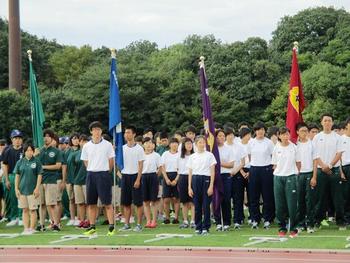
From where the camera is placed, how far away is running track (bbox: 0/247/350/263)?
38.5 feet

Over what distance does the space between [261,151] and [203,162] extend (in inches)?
62.1

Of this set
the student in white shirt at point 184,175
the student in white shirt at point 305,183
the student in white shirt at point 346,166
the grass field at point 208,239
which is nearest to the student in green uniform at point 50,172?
the grass field at point 208,239

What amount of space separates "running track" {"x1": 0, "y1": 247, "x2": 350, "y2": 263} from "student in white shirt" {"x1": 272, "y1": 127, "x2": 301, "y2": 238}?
2.19 meters

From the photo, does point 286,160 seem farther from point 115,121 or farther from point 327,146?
point 115,121

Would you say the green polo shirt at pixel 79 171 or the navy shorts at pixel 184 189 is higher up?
the green polo shirt at pixel 79 171

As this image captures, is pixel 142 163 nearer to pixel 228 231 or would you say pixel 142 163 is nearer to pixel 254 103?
pixel 228 231

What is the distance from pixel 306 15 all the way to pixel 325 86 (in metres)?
13.3

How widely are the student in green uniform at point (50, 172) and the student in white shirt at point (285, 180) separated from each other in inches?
202

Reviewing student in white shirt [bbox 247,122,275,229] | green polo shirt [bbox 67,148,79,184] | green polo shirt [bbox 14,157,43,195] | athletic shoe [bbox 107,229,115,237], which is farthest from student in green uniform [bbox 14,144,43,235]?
student in white shirt [bbox 247,122,275,229]

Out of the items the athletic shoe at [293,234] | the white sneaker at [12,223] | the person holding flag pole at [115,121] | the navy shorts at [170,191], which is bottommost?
the athletic shoe at [293,234]

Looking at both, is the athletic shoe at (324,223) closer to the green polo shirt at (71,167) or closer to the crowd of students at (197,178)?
the crowd of students at (197,178)

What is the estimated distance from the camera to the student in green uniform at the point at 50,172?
17.1m

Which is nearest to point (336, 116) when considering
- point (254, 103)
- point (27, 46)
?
point (254, 103)

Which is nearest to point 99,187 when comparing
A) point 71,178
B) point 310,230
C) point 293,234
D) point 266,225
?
point 71,178
